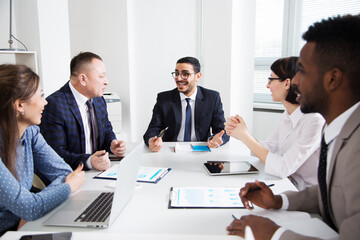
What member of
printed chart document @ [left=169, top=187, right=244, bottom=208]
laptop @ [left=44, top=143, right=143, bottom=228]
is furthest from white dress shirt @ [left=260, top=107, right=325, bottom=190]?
laptop @ [left=44, top=143, right=143, bottom=228]

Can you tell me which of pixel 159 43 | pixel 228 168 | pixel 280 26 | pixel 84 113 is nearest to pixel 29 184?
pixel 84 113

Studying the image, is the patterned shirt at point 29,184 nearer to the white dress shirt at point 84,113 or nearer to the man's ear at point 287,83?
the white dress shirt at point 84,113

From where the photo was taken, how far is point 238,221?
3.42ft

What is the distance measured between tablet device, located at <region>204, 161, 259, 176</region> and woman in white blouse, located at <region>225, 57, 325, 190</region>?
89mm

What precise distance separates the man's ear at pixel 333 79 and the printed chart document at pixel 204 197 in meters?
0.59

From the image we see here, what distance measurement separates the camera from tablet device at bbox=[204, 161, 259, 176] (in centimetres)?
163

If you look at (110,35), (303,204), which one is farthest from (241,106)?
(303,204)

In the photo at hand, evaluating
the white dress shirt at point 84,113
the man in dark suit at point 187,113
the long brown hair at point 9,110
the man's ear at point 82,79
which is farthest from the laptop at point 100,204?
the man in dark suit at point 187,113

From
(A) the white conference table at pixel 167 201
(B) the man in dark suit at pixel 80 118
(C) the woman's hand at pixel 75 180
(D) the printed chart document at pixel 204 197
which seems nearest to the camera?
(A) the white conference table at pixel 167 201

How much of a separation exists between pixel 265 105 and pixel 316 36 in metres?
3.20

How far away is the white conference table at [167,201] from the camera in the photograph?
42.2 inches

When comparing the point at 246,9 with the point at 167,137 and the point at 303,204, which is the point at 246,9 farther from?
the point at 303,204

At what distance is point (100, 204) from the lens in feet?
4.16

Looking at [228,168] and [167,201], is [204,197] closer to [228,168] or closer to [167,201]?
[167,201]
